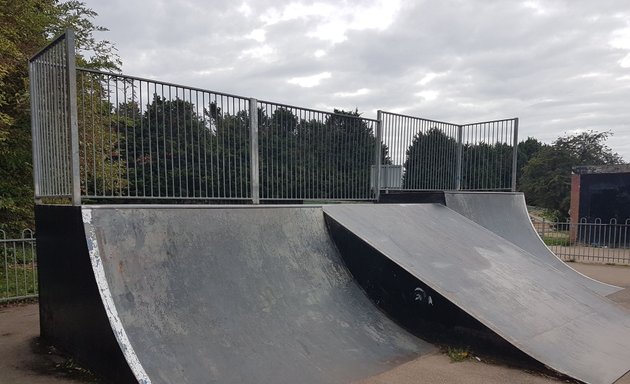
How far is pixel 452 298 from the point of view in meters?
4.35

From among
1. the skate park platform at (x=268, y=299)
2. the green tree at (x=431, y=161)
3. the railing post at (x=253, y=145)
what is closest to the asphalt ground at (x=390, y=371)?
the skate park platform at (x=268, y=299)

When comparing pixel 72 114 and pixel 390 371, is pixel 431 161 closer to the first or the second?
pixel 390 371

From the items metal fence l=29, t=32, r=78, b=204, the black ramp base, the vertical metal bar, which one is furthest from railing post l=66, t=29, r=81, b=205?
the black ramp base

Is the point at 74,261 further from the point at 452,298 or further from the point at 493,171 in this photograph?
the point at 493,171

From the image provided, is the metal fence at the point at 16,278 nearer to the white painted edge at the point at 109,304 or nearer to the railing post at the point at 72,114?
the railing post at the point at 72,114

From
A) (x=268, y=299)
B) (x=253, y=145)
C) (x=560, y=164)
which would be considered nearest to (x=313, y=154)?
(x=253, y=145)

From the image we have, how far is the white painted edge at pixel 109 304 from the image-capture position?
3.06m

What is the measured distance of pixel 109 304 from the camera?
339 centimetres

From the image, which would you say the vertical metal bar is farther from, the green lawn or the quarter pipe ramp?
the green lawn

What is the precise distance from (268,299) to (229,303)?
0.43m

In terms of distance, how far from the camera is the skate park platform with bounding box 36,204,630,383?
3.45m

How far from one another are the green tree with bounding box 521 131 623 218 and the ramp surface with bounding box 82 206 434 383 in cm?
3606

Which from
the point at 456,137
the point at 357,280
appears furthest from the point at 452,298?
the point at 456,137

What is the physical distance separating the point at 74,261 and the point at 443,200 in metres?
6.44
